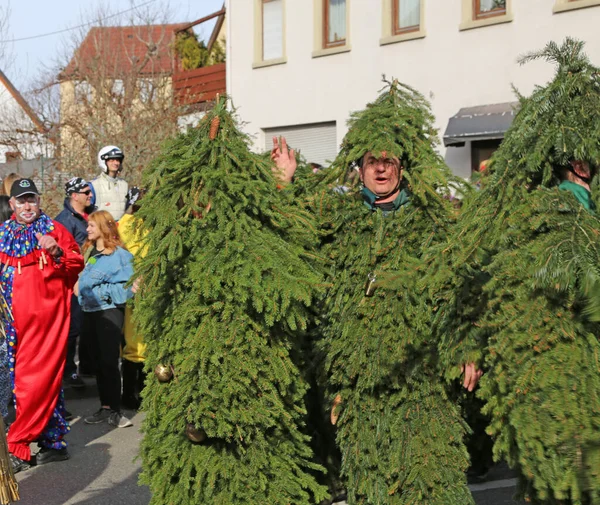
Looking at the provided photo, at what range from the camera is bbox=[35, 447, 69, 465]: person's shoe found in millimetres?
6922

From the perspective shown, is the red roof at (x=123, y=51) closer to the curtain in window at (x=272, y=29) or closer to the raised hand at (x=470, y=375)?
the curtain in window at (x=272, y=29)

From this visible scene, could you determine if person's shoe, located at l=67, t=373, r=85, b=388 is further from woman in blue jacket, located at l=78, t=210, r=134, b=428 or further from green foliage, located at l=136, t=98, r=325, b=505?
green foliage, located at l=136, t=98, r=325, b=505

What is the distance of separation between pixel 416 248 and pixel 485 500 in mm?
2155

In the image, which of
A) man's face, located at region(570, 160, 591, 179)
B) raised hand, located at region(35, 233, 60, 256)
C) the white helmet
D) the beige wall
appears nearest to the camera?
man's face, located at region(570, 160, 591, 179)

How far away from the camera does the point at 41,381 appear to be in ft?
22.1

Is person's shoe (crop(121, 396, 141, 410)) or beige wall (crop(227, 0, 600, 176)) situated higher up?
beige wall (crop(227, 0, 600, 176))

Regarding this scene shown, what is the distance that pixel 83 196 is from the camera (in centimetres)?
937

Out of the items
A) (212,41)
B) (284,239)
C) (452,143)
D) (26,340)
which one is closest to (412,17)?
(452,143)

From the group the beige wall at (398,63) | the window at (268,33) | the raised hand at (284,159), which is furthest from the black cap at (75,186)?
the window at (268,33)

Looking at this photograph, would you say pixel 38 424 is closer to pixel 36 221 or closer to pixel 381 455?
pixel 36 221

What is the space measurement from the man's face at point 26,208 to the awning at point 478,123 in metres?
9.54

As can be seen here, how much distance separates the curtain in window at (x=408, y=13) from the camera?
17188 millimetres

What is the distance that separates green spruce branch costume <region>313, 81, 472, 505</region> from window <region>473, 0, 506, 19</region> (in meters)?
11.5

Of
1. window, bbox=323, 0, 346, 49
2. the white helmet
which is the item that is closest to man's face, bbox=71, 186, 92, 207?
the white helmet
